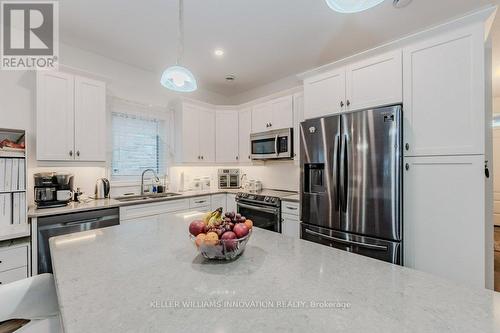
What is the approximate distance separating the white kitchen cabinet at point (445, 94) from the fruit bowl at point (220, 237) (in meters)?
1.75

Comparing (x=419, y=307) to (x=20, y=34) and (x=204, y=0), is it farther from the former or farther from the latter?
(x=20, y=34)

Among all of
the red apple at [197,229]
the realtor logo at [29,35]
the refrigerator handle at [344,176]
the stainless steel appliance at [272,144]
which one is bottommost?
the red apple at [197,229]

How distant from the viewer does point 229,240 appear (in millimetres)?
948

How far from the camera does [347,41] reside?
2590 mm

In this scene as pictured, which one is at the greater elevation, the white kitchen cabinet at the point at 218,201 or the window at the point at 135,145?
the window at the point at 135,145

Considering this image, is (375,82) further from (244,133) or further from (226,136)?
(226,136)

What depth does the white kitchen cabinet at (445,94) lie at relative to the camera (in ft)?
5.42

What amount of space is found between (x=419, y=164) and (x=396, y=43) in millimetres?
1106

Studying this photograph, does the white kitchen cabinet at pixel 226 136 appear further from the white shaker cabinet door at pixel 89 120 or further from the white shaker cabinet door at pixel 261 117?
the white shaker cabinet door at pixel 89 120

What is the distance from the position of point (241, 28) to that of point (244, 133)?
1682 millimetres

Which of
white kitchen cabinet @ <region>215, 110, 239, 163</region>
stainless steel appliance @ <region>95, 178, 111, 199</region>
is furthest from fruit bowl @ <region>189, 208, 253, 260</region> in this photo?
white kitchen cabinet @ <region>215, 110, 239, 163</region>

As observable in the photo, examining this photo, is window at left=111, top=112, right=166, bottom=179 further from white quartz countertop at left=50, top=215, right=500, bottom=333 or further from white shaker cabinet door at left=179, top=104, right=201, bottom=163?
white quartz countertop at left=50, top=215, right=500, bottom=333

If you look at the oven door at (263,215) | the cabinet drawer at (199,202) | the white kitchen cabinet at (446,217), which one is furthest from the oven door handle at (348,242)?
the cabinet drawer at (199,202)

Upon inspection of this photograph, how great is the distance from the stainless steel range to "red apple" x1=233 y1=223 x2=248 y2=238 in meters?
1.90
